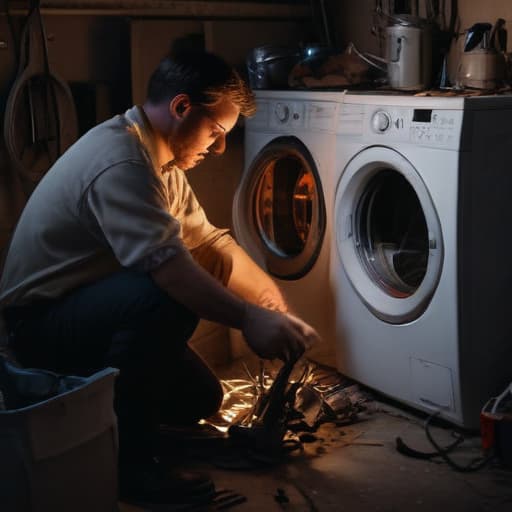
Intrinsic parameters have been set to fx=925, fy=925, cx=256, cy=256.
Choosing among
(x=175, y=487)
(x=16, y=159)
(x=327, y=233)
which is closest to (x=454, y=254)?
(x=327, y=233)

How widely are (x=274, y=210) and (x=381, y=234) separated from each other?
1.70ft

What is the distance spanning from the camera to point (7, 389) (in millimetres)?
2111

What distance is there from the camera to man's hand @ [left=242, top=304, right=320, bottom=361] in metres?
2.15

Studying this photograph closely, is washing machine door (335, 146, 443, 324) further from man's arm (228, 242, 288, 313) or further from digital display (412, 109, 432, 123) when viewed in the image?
man's arm (228, 242, 288, 313)

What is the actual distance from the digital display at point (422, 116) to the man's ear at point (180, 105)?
2.38ft

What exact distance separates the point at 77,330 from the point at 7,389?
0.76ft

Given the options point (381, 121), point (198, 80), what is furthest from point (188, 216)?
point (381, 121)

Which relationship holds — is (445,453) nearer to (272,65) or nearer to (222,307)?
(222,307)

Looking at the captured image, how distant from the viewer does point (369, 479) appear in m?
2.43

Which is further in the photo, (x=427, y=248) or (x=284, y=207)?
(x=284, y=207)

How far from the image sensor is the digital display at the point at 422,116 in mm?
2591

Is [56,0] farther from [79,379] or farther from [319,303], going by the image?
[79,379]

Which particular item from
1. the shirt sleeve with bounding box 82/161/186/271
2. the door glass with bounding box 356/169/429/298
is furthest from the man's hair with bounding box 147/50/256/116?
the door glass with bounding box 356/169/429/298

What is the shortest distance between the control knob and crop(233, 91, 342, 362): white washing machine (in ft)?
0.77
